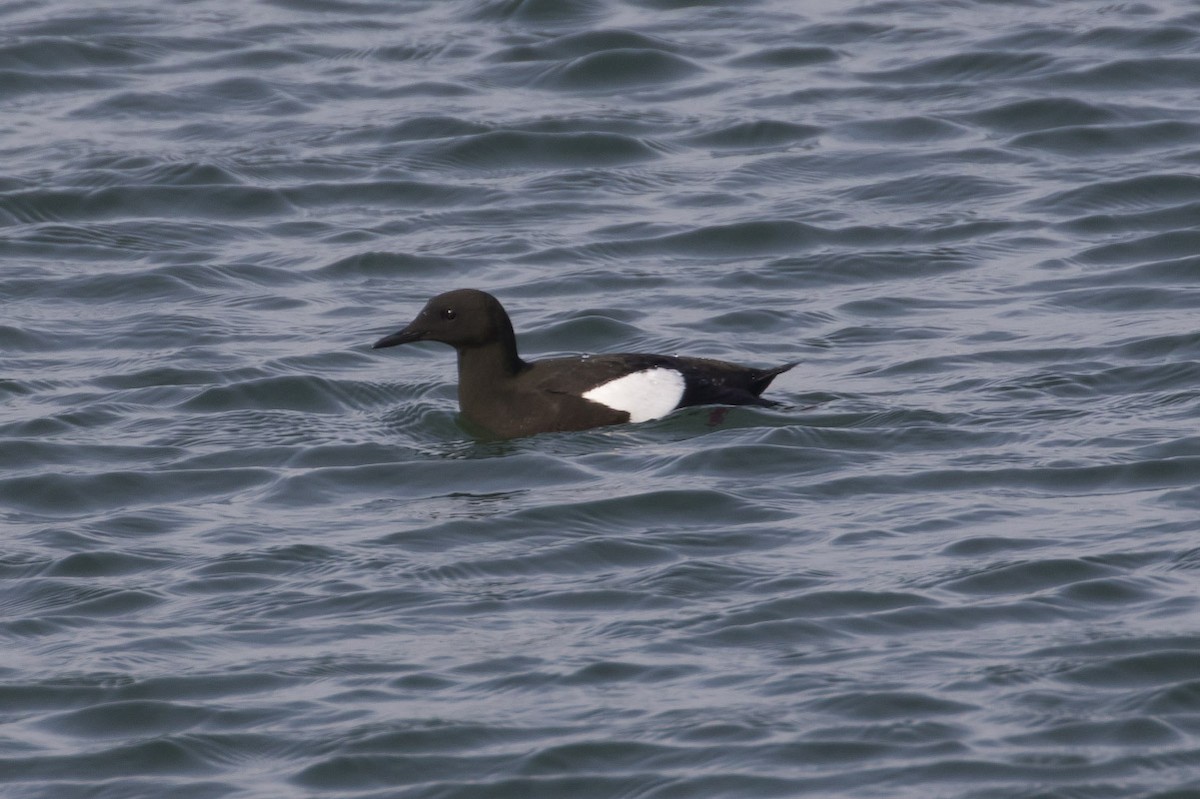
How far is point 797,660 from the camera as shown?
25.4ft

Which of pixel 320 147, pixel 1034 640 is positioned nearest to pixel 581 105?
pixel 320 147

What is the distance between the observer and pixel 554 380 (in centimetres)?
1097

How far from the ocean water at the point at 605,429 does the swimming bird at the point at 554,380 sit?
0.41 ft

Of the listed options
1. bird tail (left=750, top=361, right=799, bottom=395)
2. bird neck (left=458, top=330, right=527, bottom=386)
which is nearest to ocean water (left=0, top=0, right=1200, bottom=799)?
bird tail (left=750, top=361, right=799, bottom=395)

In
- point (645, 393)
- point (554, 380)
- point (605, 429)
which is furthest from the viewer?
point (554, 380)

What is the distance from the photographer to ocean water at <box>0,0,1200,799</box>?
7.34m

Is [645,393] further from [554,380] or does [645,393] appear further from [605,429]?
[554,380]

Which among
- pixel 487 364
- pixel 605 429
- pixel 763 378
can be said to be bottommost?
pixel 605 429

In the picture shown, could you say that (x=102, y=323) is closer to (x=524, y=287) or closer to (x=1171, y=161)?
(x=524, y=287)

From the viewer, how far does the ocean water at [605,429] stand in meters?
7.34

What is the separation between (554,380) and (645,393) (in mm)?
499

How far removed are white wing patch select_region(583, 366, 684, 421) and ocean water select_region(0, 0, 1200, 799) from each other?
0.41 feet

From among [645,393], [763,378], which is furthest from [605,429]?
[763,378]

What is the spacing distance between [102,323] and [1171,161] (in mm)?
7073
